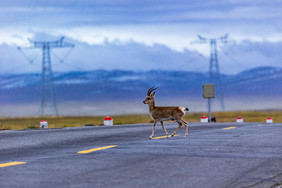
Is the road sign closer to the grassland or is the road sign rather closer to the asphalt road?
the grassland

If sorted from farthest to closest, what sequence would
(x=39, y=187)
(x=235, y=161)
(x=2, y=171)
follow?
(x=235, y=161) < (x=2, y=171) < (x=39, y=187)

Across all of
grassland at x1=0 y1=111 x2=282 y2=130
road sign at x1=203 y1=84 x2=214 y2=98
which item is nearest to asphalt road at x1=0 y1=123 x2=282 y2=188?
grassland at x1=0 y1=111 x2=282 y2=130

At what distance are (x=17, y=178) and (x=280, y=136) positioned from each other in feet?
41.2

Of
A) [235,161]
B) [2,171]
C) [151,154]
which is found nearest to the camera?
[2,171]

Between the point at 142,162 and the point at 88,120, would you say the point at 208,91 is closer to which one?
the point at 142,162

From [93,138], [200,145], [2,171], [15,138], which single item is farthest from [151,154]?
[15,138]

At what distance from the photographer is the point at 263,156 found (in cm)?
1438

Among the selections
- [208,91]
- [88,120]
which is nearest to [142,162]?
[208,91]

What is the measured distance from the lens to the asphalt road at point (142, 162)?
10.5 metres

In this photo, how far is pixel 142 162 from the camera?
12781mm

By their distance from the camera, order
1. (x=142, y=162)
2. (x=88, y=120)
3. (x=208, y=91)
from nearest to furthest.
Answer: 1. (x=142, y=162)
2. (x=208, y=91)
3. (x=88, y=120)

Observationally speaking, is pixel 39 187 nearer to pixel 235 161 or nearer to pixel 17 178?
pixel 17 178

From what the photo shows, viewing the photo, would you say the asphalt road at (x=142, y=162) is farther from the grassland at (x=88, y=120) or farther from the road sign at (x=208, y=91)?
the road sign at (x=208, y=91)

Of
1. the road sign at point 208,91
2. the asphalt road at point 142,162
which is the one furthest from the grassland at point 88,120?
the asphalt road at point 142,162
